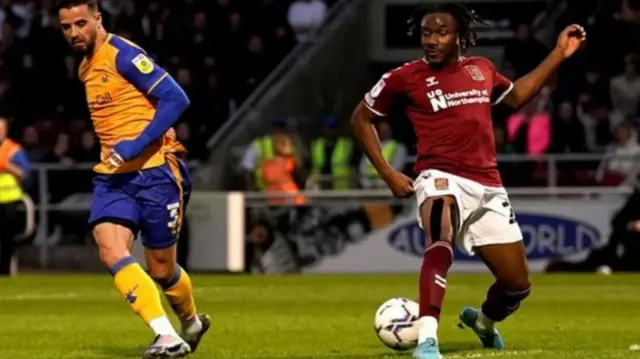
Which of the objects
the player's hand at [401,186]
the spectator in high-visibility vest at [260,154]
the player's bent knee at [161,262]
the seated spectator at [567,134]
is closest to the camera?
the player's hand at [401,186]

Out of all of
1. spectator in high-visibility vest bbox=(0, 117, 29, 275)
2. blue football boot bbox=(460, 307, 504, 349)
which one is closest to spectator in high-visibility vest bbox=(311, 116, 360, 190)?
spectator in high-visibility vest bbox=(0, 117, 29, 275)

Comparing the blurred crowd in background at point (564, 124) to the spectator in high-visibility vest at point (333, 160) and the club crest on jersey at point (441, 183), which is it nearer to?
the spectator in high-visibility vest at point (333, 160)

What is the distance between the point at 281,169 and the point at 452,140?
13.8m

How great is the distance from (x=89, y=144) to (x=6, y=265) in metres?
3.31

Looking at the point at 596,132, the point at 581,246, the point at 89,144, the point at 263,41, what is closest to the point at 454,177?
the point at 581,246

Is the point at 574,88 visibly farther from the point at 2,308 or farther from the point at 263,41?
the point at 2,308

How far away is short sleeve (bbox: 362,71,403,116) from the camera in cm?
924

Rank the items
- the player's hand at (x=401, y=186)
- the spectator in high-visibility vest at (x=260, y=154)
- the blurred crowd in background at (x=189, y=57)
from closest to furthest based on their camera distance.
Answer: the player's hand at (x=401, y=186) < the spectator in high-visibility vest at (x=260, y=154) < the blurred crowd in background at (x=189, y=57)

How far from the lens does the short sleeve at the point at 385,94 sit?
9242 mm

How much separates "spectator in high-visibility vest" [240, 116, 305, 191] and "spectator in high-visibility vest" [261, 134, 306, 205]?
0.29ft

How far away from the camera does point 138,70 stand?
9.38 metres

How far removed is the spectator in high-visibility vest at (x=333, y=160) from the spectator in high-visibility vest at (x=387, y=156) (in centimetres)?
24

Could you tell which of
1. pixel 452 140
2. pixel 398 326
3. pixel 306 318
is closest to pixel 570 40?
pixel 452 140

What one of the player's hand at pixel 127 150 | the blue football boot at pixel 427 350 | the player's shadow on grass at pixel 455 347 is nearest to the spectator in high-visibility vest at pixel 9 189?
the player's shadow on grass at pixel 455 347
